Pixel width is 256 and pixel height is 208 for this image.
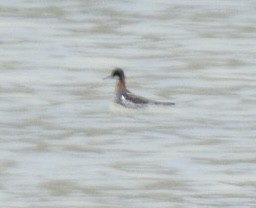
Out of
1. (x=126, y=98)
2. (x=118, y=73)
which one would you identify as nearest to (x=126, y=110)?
(x=126, y=98)

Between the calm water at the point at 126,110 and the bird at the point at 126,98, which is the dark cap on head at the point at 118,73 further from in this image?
the calm water at the point at 126,110

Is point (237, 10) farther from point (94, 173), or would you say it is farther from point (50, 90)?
point (94, 173)

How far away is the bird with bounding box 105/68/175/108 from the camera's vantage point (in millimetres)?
14938

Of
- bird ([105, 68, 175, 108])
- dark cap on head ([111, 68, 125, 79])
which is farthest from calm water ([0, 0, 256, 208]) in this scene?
dark cap on head ([111, 68, 125, 79])

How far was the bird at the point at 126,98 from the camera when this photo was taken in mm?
14938

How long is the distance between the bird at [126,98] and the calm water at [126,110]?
7 cm

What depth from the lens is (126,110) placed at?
15.1m

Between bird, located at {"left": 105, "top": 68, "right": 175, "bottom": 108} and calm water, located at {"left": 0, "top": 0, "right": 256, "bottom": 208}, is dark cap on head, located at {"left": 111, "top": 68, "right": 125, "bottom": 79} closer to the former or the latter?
bird, located at {"left": 105, "top": 68, "right": 175, "bottom": 108}

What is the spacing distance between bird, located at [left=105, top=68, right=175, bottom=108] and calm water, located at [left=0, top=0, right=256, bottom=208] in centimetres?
7

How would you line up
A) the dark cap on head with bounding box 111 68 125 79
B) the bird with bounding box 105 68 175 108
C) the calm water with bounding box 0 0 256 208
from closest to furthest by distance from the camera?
the calm water with bounding box 0 0 256 208 < the bird with bounding box 105 68 175 108 < the dark cap on head with bounding box 111 68 125 79

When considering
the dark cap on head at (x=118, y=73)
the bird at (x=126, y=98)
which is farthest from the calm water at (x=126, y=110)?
the dark cap on head at (x=118, y=73)

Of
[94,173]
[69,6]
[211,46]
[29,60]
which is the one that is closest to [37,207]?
[94,173]

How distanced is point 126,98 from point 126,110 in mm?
101

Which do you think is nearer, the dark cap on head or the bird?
the bird
